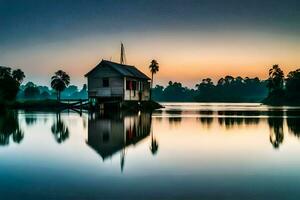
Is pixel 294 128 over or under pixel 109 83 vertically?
under

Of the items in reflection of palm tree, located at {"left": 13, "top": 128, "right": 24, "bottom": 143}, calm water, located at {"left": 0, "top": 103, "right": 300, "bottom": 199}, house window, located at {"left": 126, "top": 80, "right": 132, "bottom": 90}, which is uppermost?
house window, located at {"left": 126, "top": 80, "right": 132, "bottom": 90}

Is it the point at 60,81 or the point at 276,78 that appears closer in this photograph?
the point at 60,81

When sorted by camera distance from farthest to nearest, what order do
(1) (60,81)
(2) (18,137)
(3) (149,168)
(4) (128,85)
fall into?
1. (1) (60,81)
2. (4) (128,85)
3. (2) (18,137)
4. (3) (149,168)

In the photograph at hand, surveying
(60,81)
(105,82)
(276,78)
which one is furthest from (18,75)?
(276,78)

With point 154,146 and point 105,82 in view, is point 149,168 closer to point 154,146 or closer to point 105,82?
point 154,146

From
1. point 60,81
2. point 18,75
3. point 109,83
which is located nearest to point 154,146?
point 109,83

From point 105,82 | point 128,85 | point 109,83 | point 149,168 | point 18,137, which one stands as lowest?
point 149,168

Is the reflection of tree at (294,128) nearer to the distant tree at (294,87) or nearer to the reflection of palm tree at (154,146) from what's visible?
the reflection of palm tree at (154,146)

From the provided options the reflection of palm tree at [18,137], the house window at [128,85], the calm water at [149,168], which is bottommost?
the calm water at [149,168]

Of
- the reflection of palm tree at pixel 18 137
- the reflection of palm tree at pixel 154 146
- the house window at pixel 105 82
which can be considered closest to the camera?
the reflection of palm tree at pixel 154 146

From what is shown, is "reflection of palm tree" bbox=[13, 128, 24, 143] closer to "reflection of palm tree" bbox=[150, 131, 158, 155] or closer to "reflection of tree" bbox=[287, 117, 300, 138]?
"reflection of palm tree" bbox=[150, 131, 158, 155]

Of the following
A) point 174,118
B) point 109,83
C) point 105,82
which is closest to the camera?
point 174,118

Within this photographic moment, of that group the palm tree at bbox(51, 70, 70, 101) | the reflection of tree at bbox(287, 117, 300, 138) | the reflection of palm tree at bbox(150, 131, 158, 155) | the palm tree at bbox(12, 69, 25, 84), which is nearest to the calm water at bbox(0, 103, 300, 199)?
the reflection of palm tree at bbox(150, 131, 158, 155)

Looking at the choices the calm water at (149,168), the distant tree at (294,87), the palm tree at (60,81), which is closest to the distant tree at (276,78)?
the distant tree at (294,87)
